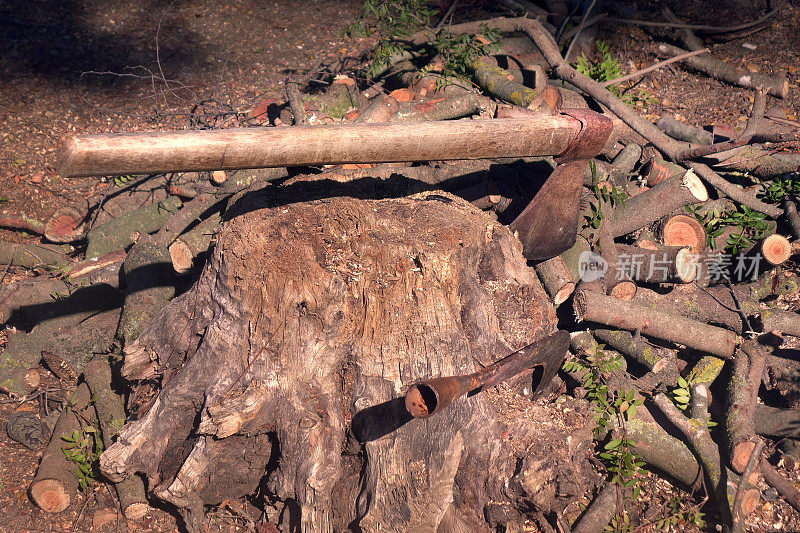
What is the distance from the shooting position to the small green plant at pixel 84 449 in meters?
3.40

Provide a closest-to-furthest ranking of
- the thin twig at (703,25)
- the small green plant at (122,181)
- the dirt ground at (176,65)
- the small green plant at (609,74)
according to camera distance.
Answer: the small green plant at (122,181)
the dirt ground at (176,65)
the small green plant at (609,74)
the thin twig at (703,25)

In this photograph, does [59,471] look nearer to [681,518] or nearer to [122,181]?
[122,181]

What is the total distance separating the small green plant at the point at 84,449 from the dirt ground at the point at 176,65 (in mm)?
1792

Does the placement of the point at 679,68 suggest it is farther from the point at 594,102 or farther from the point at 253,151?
the point at 253,151

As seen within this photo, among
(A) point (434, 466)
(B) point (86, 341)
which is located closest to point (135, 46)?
(B) point (86, 341)

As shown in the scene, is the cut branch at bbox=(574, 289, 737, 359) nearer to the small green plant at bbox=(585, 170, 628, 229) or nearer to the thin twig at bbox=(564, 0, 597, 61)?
the small green plant at bbox=(585, 170, 628, 229)

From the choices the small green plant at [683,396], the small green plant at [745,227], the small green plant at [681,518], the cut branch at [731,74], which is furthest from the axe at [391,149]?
the cut branch at [731,74]

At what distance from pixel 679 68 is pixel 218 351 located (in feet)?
20.4

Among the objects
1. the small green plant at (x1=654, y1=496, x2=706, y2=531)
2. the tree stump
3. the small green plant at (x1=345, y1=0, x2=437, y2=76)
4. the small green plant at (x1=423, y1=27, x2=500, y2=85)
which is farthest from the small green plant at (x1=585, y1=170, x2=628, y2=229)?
the small green plant at (x1=345, y1=0, x2=437, y2=76)

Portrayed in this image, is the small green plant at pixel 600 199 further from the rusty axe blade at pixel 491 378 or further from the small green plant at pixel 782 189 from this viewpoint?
the rusty axe blade at pixel 491 378

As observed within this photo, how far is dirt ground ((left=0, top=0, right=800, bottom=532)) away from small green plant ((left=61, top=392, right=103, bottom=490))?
5.88 ft
